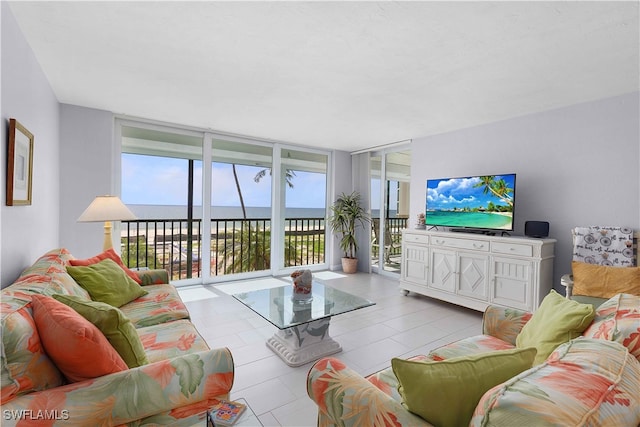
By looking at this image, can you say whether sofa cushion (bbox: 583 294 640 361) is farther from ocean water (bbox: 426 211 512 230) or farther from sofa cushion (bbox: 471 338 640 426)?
ocean water (bbox: 426 211 512 230)

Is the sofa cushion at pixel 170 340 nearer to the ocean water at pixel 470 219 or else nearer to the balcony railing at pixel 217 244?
the balcony railing at pixel 217 244

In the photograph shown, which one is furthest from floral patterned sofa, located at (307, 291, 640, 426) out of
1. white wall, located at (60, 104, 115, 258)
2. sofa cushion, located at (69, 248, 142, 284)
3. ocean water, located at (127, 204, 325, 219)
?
ocean water, located at (127, 204, 325, 219)

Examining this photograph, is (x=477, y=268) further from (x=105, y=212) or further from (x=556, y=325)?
(x=105, y=212)

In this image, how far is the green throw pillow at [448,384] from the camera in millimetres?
872

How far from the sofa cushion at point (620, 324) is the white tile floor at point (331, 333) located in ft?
4.74

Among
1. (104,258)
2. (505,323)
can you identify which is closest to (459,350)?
(505,323)

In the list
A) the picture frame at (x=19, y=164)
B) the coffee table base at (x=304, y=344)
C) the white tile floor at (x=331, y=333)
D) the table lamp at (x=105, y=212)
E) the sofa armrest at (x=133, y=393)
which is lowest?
the white tile floor at (x=331, y=333)

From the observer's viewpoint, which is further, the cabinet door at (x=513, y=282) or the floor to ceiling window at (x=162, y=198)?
the floor to ceiling window at (x=162, y=198)

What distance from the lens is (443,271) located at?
3834 mm

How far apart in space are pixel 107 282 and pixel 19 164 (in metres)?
0.96

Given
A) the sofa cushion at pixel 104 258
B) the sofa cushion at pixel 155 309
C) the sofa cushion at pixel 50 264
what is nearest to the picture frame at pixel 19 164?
the sofa cushion at pixel 50 264

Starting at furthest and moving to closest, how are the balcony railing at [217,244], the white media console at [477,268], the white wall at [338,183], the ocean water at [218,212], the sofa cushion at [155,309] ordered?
the white wall at [338,183] < the balcony railing at [217,244] < the ocean water at [218,212] < the white media console at [477,268] < the sofa cushion at [155,309]

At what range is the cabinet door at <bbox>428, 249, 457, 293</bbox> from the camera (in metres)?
3.73

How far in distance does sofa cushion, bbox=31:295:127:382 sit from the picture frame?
46.0 inches
